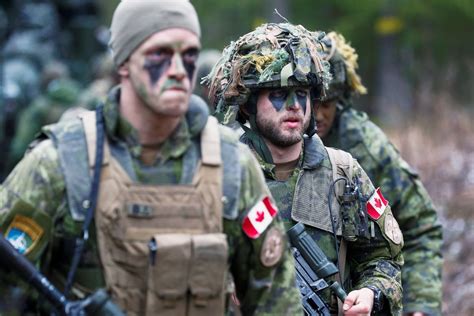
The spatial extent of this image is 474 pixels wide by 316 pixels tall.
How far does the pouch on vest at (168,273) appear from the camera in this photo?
5.16m

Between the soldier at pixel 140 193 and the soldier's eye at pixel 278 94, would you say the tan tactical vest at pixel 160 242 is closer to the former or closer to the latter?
the soldier at pixel 140 193

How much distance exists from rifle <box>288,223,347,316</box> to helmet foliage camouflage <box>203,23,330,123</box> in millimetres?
742

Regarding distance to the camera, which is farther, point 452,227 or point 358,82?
point 452,227

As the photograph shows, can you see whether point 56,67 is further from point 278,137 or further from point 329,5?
point 278,137

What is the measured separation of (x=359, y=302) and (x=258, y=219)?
53.7 inches

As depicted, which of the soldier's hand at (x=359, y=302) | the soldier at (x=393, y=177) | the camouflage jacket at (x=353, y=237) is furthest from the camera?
the soldier at (x=393, y=177)

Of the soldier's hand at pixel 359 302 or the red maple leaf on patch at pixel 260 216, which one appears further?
the soldier's hand at pixel 359 302

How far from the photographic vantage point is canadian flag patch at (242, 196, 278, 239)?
538 cm

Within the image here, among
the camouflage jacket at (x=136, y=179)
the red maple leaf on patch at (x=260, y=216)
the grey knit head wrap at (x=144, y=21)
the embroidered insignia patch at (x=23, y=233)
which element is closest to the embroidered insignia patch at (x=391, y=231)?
the camouflage jacket at (x=136, y=179)

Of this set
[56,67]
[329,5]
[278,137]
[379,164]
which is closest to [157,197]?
[278,137]

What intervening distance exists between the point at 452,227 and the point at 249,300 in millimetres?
8637

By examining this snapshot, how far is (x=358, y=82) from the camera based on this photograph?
9398mm

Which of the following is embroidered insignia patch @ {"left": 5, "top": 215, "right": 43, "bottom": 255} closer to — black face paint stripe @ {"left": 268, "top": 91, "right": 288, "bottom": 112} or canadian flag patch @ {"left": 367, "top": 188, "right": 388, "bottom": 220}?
black face paint stripe @ {"left": 268, "top": 91, "right": 288, "bottom": 112}

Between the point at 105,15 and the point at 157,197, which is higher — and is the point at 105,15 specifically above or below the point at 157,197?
below
